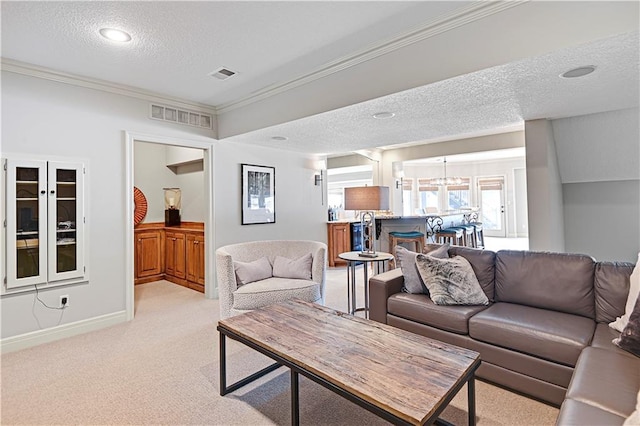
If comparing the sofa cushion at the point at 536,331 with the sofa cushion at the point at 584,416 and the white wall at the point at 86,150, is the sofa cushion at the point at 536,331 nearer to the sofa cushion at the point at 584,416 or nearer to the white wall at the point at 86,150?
the sofa cushion at the point at 584,416

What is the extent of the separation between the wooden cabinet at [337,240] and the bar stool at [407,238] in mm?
1330

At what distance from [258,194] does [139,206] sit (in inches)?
84.2

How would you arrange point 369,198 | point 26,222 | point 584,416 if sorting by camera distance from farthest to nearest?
1. point 369,198
2. point 26,222
3. point 584,416

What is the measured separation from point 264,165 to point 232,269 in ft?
7.75

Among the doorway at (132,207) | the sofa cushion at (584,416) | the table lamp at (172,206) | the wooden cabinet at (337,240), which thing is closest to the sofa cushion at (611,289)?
the sofa cushion at (584,416)

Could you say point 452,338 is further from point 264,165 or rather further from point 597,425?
point 264,165

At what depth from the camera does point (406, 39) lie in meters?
2.56

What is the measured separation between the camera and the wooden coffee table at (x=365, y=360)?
1272mm

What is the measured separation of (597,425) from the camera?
1.15 m

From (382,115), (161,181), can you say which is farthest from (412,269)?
(161,181)

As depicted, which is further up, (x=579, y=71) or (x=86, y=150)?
(x=579, y=71)

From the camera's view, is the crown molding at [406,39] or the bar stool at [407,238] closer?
the crown molding at [406,39]

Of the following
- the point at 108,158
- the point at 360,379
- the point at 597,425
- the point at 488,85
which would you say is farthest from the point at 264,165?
the point at 597,425

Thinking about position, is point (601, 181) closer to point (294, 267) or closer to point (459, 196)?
point (294, 267)
